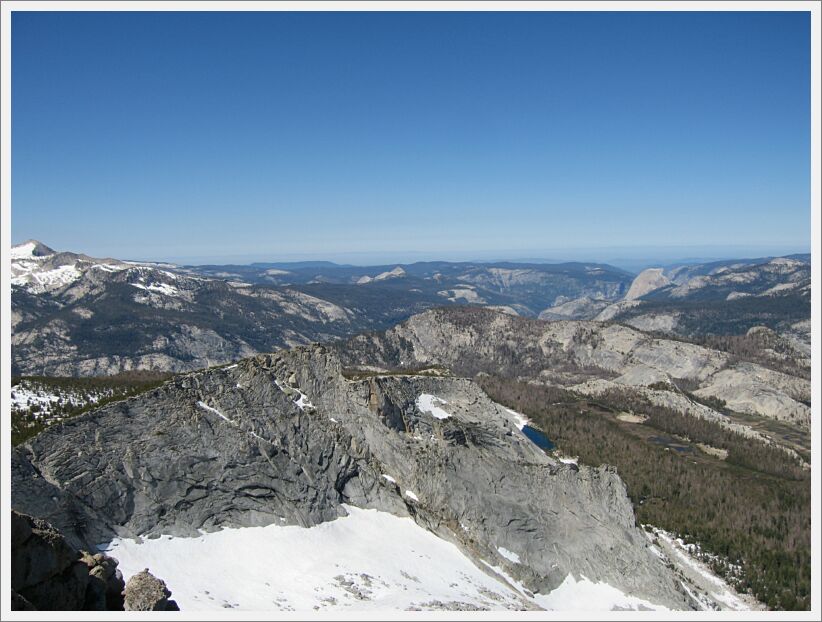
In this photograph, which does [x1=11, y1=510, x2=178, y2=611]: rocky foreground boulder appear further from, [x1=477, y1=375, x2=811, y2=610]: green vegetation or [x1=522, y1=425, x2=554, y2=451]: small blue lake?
[x1=522, y1=425, x2=554, y2=451]: small blue lake

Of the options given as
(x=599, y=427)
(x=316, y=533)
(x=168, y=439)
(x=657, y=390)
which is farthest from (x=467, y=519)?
(x=657, y=390)

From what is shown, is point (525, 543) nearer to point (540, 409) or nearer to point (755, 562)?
point (755, 562)

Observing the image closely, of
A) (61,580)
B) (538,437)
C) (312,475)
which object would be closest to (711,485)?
(538,437)

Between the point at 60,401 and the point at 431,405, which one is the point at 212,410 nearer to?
the point at 60,401

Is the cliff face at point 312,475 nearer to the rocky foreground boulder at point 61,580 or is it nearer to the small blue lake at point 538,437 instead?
the rocky foreground boulder at point 61,580

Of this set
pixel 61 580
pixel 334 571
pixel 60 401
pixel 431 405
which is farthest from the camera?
pixel 431 405

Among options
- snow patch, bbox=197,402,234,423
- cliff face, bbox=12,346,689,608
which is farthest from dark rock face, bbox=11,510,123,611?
snow patch, bbox=197,402,234,423
